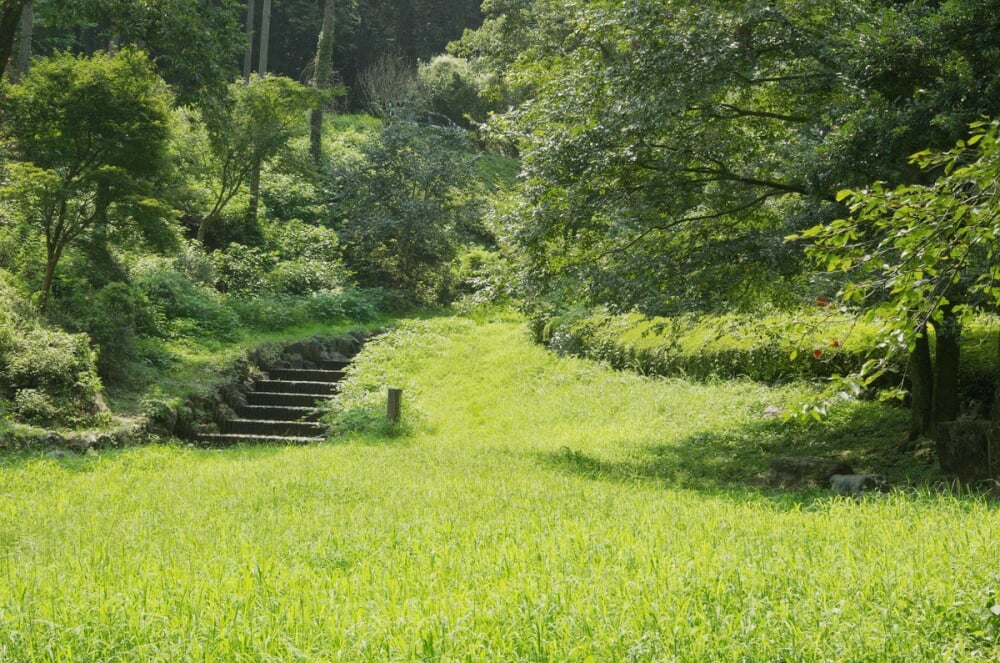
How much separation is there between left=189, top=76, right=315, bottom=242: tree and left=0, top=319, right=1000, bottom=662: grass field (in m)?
13.9

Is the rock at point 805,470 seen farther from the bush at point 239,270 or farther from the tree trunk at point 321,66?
the tree trunk at point 321,66

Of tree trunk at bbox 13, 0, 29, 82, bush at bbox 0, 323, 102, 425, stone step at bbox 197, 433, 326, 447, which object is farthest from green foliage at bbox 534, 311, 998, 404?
tree trunk at bbox 13, 0, 29, 82

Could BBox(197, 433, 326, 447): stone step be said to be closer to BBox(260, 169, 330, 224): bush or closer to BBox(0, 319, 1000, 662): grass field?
BBox(0, 319, 1000, 662): grass field

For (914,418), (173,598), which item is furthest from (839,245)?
(914,418)

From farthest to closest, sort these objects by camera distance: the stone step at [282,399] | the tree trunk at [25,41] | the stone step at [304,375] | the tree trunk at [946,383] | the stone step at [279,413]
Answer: the tree trunk at [25,41], the stone step at [304,375], the stone step at [282,399], the stone step at [279,413], the tree trunk at [946,383]

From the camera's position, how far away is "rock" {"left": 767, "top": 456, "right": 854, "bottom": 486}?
29.9 feet

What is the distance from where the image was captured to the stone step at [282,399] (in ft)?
54.2

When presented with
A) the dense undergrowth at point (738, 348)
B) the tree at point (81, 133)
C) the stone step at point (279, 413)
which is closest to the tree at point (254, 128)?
the tree at point (81, 133)

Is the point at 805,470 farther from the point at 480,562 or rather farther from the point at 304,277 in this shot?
the point at 304,277

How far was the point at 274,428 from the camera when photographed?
15.3m

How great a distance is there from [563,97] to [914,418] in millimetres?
5972

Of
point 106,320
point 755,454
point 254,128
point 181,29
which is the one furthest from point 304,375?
point 755,454

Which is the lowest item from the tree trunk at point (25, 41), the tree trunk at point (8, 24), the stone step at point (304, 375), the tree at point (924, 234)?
the stone step at point (304, 375)

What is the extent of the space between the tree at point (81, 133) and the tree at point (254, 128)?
8.04 metres
